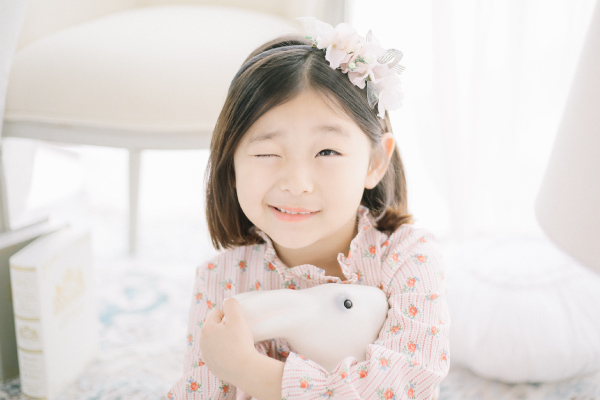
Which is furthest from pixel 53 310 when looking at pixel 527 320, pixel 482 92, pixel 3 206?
pixel 482 92

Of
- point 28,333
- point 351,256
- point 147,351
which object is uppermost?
point 351,256

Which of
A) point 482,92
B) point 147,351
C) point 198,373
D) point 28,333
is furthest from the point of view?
point 482,92

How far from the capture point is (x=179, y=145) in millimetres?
960

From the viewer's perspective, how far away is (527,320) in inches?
40.4

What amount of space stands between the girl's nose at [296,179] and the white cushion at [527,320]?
Result: 0.51 metres

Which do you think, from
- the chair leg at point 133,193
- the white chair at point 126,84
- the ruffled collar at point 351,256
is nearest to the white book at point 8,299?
the white chair at point 126,84

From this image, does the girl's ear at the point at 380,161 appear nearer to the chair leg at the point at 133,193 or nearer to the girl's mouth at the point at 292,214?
the girl's mouth at the point at 292,214

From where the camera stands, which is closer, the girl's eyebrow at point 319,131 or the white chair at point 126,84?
the girl's eyebrow at point 319,131

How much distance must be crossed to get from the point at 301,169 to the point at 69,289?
0.56 metres

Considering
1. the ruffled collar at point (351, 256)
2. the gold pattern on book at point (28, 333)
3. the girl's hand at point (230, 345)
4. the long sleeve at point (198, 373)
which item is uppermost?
the ruffled collar at point (351, 256)

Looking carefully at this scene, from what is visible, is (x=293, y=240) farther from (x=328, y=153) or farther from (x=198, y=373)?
(x=198, y=373)

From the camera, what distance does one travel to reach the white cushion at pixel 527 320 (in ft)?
3.29

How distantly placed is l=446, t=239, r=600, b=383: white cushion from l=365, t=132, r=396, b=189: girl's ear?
39 centimetres

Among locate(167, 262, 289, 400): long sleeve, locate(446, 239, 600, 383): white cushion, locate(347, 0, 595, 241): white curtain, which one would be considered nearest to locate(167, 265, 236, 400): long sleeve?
locate(167, 262, 289, 400): long sleeve
